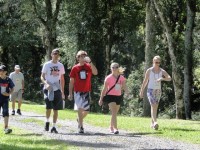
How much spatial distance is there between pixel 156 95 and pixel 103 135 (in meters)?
2.63

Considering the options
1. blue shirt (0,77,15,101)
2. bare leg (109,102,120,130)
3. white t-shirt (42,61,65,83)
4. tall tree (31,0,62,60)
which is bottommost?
bare leg (109,102,120,130)

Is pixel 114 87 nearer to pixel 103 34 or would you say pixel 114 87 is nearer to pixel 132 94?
pixel 103 34

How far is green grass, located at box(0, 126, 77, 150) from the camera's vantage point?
10055mm

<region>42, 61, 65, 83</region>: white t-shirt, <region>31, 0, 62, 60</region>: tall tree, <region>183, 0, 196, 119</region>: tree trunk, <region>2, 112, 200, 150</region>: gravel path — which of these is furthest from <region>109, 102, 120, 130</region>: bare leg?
<region>31, 0, 62, 60</region>: tall tree

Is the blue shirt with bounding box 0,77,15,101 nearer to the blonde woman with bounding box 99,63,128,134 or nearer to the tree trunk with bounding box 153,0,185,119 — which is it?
the blonde woman with bounding box 99,63,128,134

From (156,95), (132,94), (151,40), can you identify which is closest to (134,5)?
(132,94)

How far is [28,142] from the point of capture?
11.0 metres

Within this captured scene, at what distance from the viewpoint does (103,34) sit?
135 feet

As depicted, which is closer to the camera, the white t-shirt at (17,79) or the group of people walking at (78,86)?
the group of people walking at (78,86)

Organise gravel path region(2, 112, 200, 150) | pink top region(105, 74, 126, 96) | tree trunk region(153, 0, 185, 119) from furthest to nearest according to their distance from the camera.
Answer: tree trunk region(153, 0, 185, 119) < pink top region(105, 74, 126, 96) < gravel path region(2, 112, 200, 150)

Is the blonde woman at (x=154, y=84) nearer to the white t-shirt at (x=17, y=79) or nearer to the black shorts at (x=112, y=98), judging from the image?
the black shorts at (x=112, y=98)

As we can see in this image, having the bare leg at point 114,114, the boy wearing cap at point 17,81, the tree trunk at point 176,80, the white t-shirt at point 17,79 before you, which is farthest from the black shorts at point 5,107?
the tree trunk at point 176,80

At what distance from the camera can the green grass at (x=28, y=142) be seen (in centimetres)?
1005

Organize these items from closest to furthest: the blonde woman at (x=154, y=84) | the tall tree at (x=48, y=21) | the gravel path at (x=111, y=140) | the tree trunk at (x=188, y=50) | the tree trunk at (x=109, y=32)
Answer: the gravel path at (x=111, y=140), the blonde woman at (x=154, y=84), the tree trunk at (x=188, y=50), the tall tree at (x=48, y=21), the tree trunk at (x=109, y=32)
